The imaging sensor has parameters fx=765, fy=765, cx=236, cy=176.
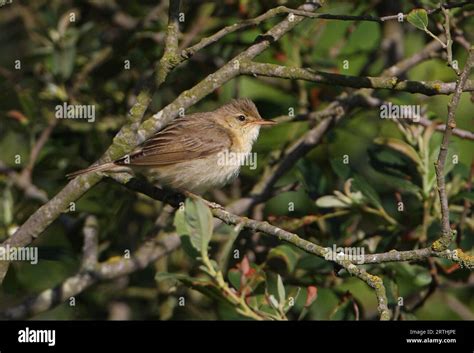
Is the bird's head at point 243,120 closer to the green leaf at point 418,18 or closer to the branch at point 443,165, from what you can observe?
the green leaf at point 418,18

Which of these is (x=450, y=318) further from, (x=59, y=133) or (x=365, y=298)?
(x=59, y=133)

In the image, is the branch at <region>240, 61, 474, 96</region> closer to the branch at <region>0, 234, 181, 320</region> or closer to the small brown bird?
the small brown bird

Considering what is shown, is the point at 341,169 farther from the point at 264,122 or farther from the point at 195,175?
the point at 195,175

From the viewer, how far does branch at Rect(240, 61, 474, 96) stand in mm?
3879

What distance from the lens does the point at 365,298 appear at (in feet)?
19.3

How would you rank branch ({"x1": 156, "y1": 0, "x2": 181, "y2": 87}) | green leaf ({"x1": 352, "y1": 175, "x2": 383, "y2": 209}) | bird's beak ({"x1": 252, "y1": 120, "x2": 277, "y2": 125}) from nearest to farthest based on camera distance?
branch ({"x1": 156, "y1": 0, "x2": 181, "y2": 87}) < green leaf ({"x1": 352, "y1": 175, "x2": 383, "y2": 209}) < bird's beak ({"x1": 252, "y1": 120, "x2": 277, "y2": 125})

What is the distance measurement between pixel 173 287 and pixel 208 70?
5.67ft

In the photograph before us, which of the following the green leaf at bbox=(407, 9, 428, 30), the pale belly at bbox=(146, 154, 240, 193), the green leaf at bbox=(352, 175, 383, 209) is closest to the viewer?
the green leaf at bbox=(407, 9, 428, 30)

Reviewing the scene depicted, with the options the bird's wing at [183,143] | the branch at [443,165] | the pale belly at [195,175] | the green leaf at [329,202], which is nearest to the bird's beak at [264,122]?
the bird's wing at [183,143]

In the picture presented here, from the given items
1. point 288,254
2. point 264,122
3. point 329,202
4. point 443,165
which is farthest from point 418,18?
point 264,122

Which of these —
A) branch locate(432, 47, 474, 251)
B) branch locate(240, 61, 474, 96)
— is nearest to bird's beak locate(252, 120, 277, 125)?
branch locate(240, 61, 474, 96)

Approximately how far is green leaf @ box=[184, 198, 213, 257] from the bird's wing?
1945mm

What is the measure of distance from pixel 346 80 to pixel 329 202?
915 millimetres

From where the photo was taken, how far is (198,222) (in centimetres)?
314
